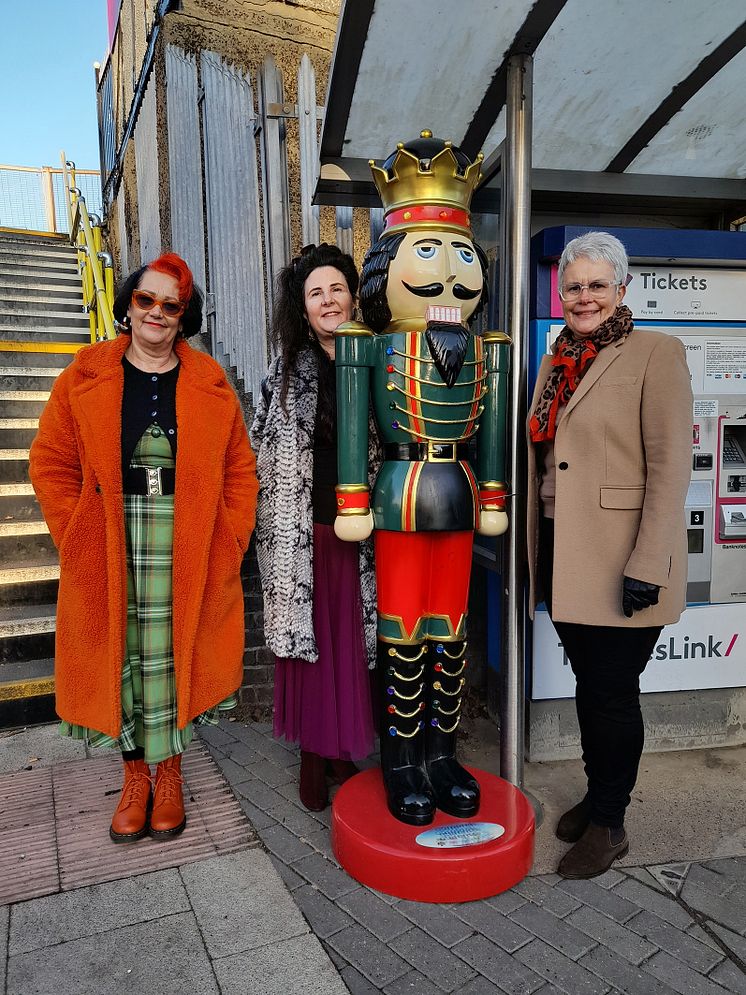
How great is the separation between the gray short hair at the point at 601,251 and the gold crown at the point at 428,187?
0.35 metres

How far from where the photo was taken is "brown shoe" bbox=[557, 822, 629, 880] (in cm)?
224

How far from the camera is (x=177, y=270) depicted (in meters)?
2.30

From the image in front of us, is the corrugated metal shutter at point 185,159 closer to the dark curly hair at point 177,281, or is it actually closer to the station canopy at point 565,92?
the station canopy at point 565,92

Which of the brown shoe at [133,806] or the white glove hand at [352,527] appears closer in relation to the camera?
the white glove hand at [352,527]

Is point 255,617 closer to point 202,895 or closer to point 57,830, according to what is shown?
point 57,830

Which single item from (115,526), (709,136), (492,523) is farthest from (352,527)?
(709,136)

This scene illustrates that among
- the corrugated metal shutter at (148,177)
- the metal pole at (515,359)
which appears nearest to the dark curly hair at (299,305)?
the metal pole at (515,359)

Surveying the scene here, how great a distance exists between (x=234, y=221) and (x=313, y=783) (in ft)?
10.3

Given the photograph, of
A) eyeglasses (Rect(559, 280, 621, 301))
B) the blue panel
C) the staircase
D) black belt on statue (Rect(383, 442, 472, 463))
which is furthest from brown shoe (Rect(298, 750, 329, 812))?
the blue panel

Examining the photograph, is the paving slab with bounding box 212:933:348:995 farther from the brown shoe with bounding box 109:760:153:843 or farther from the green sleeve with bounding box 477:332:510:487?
the green sleeve with bounding box 477:332:510:487

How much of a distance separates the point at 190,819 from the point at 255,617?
112 centimetres

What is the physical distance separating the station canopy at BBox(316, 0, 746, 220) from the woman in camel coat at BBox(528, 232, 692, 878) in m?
0.81

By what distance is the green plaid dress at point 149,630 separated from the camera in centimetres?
231

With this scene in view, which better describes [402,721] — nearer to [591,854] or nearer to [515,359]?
[591,854]
